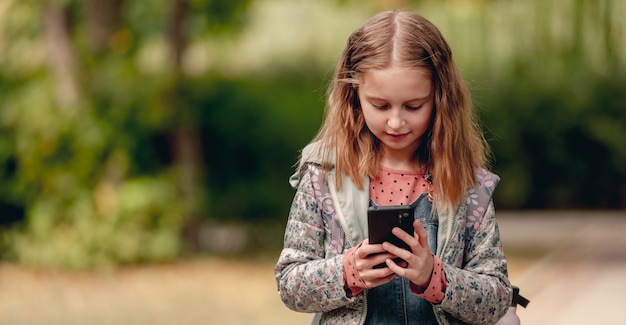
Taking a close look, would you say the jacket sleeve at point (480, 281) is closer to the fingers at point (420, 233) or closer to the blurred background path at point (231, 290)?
the fingers at point (420, 233)

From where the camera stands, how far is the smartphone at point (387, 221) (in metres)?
2.04

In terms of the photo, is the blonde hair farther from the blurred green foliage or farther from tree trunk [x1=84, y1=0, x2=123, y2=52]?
tree trunk [x1=84, y1=0, x2=123, y2=52]

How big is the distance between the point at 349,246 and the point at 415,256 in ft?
0.72

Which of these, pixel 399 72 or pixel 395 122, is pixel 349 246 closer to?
pixel 395 122

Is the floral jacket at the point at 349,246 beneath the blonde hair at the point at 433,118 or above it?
beneath

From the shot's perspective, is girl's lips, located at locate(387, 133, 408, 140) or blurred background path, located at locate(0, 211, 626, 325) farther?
blurred background path, located at locate(0, 211, 626, 325)

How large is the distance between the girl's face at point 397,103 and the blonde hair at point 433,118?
2 cm

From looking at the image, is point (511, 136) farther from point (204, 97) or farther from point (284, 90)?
point (204, 97)

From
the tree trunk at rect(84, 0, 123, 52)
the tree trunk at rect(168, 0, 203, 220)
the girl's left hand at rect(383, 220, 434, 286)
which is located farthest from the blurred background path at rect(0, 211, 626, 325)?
the girl's left hand at rect(383, 220, 434, 286)

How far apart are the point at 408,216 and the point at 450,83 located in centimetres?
39

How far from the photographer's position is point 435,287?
2.13 m

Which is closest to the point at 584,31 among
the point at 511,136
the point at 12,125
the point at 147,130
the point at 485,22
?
the point at 485,22

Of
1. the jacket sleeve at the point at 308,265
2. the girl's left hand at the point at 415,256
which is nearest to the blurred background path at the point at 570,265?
the jacket sleeve at the point at 308,265

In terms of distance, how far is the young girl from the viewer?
2203 millimetres
